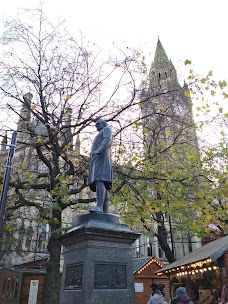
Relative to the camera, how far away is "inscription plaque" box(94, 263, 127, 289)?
526 centimetres

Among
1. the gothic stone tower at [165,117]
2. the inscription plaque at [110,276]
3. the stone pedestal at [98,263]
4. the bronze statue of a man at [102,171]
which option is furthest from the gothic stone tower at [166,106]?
the inscription plaque at [110,276]

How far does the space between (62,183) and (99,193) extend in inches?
206

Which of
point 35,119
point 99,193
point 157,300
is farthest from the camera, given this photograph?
point 35,119

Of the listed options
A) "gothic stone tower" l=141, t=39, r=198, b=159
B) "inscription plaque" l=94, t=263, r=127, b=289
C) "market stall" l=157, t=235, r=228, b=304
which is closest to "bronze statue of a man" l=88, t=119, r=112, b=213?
"inscription plaque" l=94, t=263, r=127, b=289

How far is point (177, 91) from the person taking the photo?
494 inches

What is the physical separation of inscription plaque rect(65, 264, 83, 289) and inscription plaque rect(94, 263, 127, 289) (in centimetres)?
33

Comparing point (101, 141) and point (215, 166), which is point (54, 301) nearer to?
point (101, 141)

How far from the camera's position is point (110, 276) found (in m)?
5.43

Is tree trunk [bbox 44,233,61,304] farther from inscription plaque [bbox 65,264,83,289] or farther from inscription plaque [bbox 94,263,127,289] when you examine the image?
inscription plaque [bbox 94,263,127,289]

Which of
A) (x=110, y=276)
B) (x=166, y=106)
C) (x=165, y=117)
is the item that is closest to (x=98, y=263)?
(x=110, y=276)

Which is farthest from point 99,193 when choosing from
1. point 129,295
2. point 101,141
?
point 129,295

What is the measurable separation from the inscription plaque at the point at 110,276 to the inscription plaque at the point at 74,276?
0.33m

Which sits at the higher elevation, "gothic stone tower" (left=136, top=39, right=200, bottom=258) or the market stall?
"gothic stone tower" (left=136, top=39, right=200, bottom=258)

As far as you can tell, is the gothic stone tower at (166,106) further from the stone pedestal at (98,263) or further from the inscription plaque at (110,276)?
the inscription plaque at (110,276)
